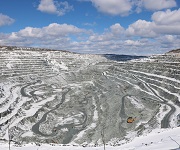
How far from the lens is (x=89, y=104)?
74.6 metres

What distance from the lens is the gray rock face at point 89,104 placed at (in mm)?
51031

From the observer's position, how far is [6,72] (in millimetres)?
122750

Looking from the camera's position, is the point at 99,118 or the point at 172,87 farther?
the point at 172,87

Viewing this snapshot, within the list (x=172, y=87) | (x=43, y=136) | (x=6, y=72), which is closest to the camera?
(x=43, y=136)

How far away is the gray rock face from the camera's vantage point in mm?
51031

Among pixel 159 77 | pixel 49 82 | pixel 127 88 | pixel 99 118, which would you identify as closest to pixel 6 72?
pixel 49 82

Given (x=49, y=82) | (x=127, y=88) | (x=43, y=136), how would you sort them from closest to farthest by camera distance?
(x=43, y=136), (x=127, y=88), (x=49, y=82)

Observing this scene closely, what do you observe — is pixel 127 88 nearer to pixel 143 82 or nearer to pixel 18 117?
pixel 143 82

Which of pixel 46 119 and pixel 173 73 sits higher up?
pixel 173 73

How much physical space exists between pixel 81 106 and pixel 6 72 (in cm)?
6195

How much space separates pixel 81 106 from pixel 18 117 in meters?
18.7

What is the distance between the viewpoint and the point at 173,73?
94125 mm

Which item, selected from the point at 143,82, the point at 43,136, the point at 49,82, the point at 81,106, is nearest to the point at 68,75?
the point at 49,82

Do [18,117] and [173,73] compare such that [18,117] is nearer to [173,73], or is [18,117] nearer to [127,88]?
[127,88]
